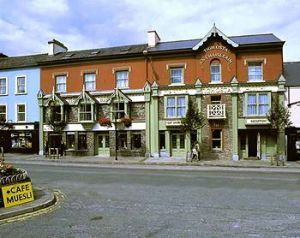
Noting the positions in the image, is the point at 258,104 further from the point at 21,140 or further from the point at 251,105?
the point at 21,140

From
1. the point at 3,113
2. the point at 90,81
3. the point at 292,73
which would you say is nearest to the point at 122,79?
the point at 90,81

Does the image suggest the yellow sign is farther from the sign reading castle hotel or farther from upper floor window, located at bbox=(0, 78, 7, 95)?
upper floor window, located at bbox=(0, 78, 7, 95)

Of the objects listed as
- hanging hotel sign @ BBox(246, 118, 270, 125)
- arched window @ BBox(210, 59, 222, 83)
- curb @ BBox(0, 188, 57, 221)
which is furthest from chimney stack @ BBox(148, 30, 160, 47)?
curb @ BBox(0, 188, 57, 221)

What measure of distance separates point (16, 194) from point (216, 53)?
981 inches

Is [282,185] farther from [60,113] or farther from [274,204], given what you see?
[60,113]

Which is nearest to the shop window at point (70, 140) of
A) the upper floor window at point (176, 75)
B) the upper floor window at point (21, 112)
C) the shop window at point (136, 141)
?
the upper floor window at point (21, 112)

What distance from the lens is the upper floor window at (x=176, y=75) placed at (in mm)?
33188

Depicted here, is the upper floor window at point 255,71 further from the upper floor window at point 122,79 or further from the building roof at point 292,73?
the upper floor window at point 122,79

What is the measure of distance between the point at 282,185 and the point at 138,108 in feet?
65.0

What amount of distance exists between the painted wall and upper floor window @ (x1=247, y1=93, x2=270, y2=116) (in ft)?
67.5

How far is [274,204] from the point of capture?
439 inches

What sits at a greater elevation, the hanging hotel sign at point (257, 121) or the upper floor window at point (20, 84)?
the upper floor window at point (20, 84)

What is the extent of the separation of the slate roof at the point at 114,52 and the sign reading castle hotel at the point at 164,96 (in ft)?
0.33

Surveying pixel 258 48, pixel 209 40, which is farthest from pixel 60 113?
pixel 258 48
